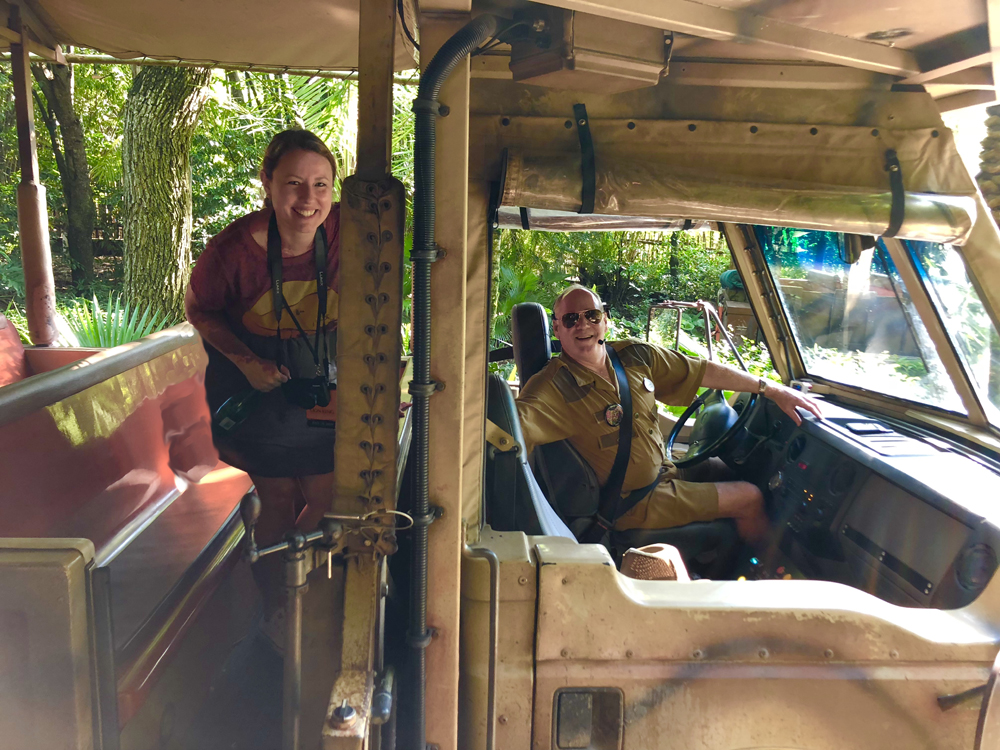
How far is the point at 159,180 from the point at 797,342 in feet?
23.8

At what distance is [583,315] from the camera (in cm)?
295

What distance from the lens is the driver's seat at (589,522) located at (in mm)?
2658

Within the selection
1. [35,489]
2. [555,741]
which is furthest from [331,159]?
[555,741]

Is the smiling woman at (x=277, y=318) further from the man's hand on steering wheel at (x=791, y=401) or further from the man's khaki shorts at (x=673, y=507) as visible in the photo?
the man's hand on steering wheel at (x=791, y=401)

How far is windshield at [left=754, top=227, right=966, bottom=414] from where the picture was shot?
95.3 inches

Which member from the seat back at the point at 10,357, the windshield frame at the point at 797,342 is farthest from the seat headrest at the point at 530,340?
the seat back at the point at 10,357

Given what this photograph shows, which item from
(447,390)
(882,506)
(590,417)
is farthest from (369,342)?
(882,506)

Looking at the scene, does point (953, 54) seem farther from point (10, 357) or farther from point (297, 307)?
point (10, 357)

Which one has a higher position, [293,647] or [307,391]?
[307,391]

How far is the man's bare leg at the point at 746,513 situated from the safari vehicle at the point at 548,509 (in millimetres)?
776

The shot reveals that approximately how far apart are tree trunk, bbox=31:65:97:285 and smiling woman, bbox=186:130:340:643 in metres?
14.3

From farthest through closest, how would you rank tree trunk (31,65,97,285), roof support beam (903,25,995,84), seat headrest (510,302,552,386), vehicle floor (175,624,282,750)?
1. tree trunk (31,65,97,285)
2. seat headrest (510,302,552,386)
3. vehicle floor (175,624,282,750)
4. roof support beam (903,25,995,84)

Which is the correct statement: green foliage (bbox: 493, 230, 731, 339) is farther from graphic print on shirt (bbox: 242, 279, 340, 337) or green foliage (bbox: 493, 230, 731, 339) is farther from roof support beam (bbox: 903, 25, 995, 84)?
roof support beam (bbox: 903, 25, 995, 84)

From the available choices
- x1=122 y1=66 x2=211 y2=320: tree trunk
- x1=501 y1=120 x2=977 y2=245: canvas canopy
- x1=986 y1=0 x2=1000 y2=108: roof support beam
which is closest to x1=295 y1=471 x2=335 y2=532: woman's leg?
x1=501 y1=120 x2=977 y2=245: canvas canopy
